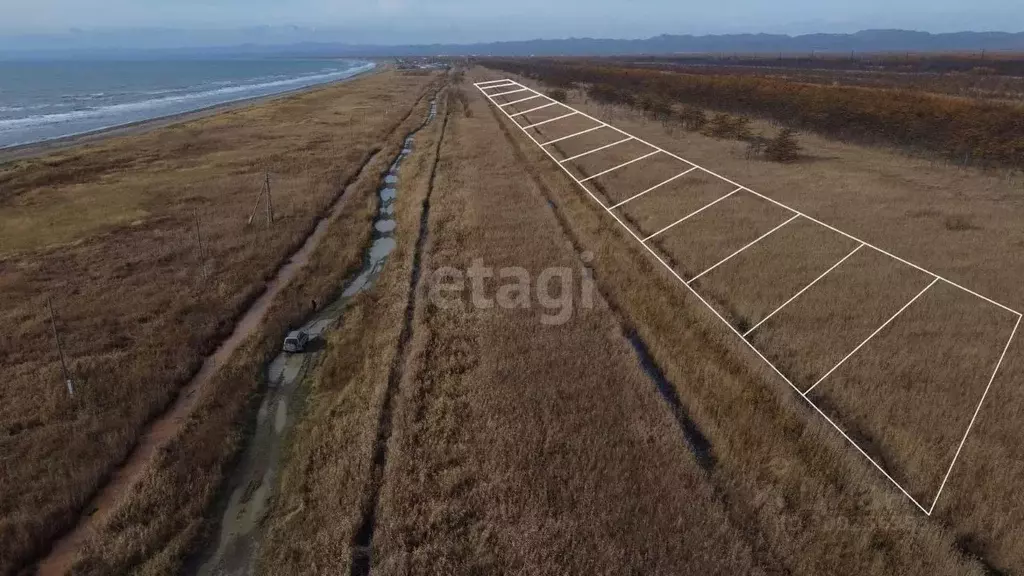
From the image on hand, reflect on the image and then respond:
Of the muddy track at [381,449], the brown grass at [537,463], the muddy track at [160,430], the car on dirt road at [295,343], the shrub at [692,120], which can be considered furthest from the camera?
the shrub at [692,120]

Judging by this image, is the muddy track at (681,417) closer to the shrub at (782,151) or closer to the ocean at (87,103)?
the shrub at (782,151)

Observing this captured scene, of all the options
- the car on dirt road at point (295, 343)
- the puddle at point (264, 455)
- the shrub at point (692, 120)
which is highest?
the shrub at point (692, 120)

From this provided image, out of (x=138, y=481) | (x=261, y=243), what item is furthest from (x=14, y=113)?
(x=138, y=481)

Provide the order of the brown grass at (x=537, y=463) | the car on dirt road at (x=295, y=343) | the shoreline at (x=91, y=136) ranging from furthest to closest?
A: the shoreline at (x=91, y=136) → the car on dirt road at (x=295, y=343) → the brown grass at (x=537, y=463)

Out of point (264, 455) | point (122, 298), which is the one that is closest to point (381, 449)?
point (264, 455)

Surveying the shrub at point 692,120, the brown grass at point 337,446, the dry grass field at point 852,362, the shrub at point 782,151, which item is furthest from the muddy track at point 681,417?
the shrub at point 692,120

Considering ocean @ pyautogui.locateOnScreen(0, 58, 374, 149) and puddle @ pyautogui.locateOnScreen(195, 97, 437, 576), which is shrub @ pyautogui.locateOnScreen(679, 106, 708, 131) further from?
ocean @ pyautogui.locateOnScreen(0, 58, 374, 149)
